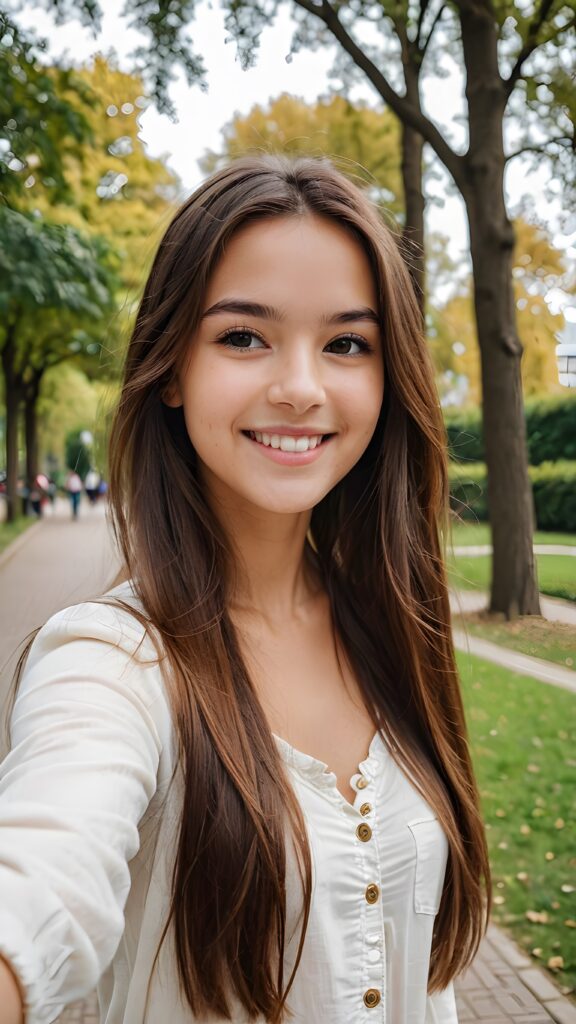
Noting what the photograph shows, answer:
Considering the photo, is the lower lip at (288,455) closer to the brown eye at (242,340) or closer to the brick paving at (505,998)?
the brown eye at (242,340)

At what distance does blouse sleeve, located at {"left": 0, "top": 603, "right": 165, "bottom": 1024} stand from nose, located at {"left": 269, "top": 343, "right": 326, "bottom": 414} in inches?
16.8

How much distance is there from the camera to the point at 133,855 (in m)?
1.09

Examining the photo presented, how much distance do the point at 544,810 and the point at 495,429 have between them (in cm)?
216

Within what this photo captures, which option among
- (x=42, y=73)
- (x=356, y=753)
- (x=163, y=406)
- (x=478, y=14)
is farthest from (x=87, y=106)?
(x=356, y=753)

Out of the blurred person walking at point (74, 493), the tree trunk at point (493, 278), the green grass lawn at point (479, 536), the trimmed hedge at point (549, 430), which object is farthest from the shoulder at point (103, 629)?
the blurred person walking at point (74, 493)

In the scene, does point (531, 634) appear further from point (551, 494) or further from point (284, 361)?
point (284, 361)

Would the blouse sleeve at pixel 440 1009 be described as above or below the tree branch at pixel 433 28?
below

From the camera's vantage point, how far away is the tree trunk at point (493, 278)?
3844 mm

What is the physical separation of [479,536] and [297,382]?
8.27ft

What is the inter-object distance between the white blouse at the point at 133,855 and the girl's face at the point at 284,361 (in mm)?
319

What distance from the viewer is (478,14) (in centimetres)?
368

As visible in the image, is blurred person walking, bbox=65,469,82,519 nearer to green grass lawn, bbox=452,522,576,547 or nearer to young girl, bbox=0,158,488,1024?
green grass lawn, bbox=452,522,576,547

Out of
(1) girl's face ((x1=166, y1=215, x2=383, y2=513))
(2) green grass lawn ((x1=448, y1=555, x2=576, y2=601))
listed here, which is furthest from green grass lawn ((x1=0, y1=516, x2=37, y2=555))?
(1) girl's face ((x1=166, y1=215, x2=383, y2=513))

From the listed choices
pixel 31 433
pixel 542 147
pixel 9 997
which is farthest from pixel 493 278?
pixel 31 433
